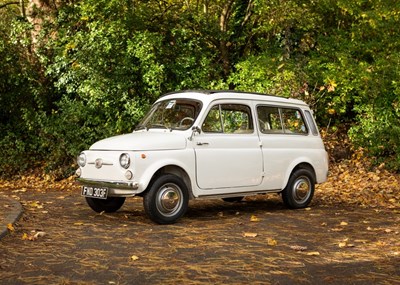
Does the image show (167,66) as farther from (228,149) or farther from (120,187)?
(120,187)

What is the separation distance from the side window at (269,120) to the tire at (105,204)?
244cm

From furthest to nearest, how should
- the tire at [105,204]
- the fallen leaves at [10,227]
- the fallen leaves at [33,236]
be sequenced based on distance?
the tire at [105,204] → the fallen leaves at [10,227] → the fallen leaves at [33,236]

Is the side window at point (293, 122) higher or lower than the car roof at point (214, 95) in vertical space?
lower

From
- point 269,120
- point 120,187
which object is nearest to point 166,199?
point 120,187

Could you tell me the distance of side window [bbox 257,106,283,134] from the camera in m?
9.60

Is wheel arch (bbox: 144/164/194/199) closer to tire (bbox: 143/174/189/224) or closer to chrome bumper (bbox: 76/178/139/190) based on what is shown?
tire (bbox: 143/174/189/224)

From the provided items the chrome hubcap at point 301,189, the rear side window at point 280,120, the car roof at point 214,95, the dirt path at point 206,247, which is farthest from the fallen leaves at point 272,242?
the chrome hubcap at point 301,189

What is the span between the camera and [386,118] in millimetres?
15836

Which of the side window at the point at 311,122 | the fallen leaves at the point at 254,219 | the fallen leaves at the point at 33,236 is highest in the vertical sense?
the side window at the point at 311,122

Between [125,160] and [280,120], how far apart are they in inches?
118

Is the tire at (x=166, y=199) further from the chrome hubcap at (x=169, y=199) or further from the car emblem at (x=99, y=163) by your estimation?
the car emblem at (x=99, y=163)

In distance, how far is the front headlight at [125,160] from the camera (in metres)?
8.02

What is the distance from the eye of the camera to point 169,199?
27.1 feet

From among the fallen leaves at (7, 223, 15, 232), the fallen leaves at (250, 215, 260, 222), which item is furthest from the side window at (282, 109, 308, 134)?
the fallen leaves at (7, 223, 15, 232)
